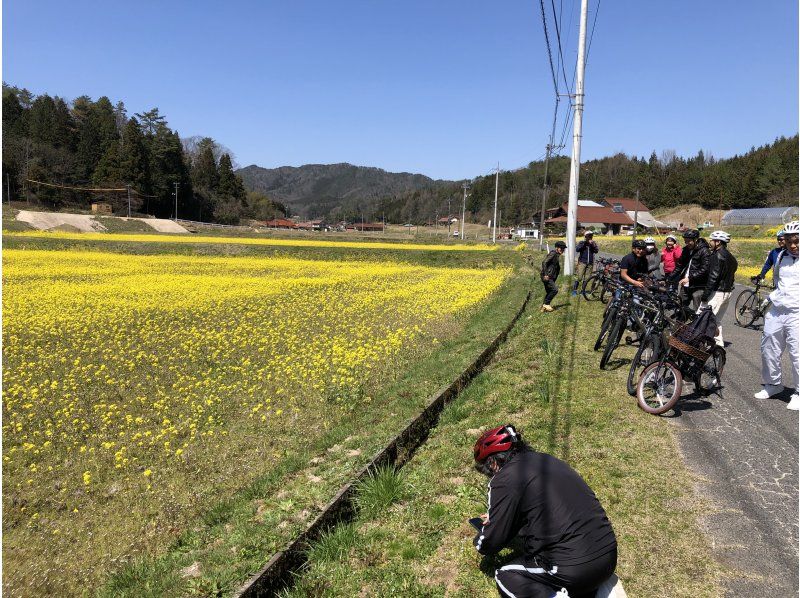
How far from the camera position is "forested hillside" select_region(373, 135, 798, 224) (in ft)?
322

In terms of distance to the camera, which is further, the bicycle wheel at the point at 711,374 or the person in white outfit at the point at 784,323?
the bicycle wheel at the point at 711,374

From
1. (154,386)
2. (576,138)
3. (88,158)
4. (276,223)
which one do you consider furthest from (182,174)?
(154,386)

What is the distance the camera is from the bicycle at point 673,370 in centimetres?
584

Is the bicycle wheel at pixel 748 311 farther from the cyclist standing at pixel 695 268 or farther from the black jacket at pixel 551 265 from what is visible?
the black jacket at pixel 551 265

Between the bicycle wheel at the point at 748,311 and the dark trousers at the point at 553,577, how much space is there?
11.5 meters

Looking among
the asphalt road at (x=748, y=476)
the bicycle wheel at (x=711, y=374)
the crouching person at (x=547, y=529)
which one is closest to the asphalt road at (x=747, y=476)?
the asphalt road at (x=748, y=476)

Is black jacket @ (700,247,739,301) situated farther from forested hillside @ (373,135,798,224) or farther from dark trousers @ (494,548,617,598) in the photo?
forested hillside @ (373,135,798,224)

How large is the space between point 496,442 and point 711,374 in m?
4.94

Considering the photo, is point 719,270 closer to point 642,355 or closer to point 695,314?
point 695,314

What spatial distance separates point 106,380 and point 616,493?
7.85 meters

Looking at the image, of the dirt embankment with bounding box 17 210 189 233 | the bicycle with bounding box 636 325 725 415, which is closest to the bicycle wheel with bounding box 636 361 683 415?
the bicycle with bounding box 636 325 725 415

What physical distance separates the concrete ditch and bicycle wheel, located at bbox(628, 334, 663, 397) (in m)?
2.44

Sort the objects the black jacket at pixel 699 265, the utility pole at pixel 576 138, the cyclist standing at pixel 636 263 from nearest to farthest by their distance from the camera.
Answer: the black jacket at pixel 699 265 → the cyclist standing at pixel 636 263 → the utility pole at pixel 576 138

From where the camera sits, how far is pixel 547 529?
2777mm
